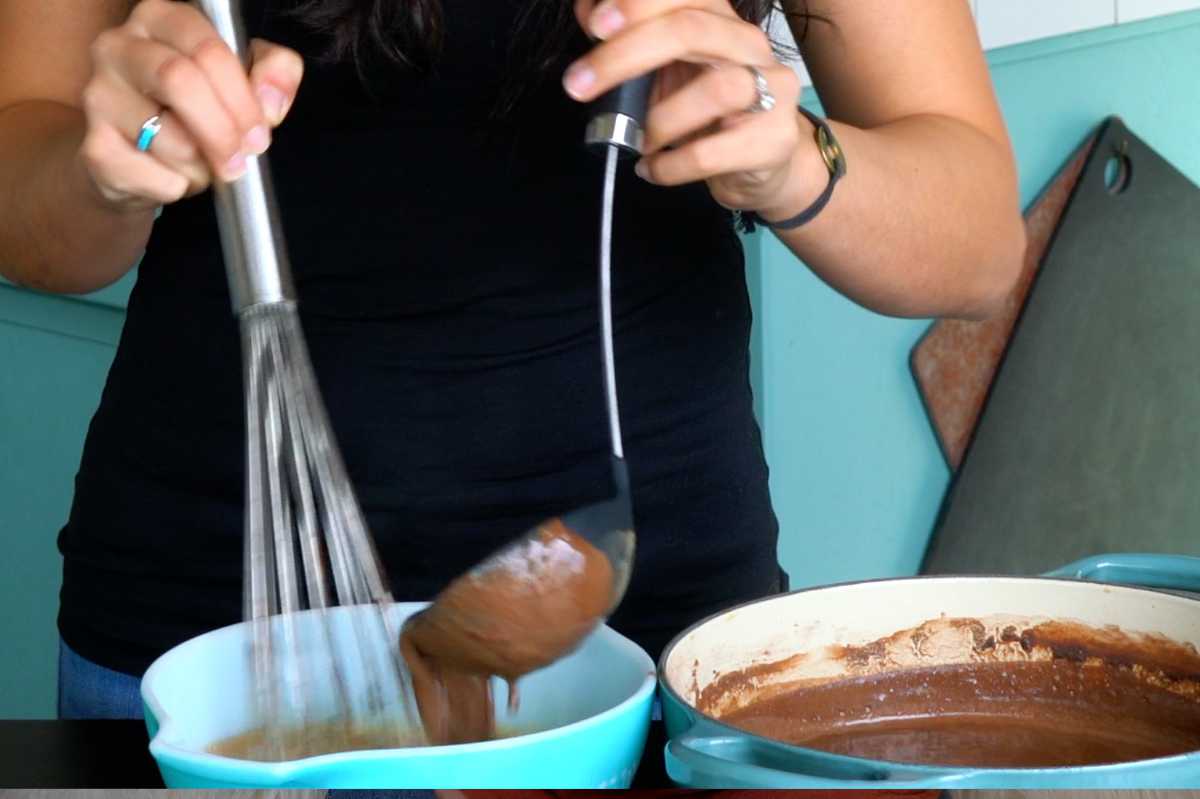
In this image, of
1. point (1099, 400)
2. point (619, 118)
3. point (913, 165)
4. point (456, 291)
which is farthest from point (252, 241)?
point (1099, 400)

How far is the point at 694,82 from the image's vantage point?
0.55m

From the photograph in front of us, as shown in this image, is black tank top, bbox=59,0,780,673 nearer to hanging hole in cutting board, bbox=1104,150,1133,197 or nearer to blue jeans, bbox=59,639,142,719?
blue jeans, bbox=59,639,142,719

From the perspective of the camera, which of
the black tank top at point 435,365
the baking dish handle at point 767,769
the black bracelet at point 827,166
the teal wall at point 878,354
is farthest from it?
the teal wall at point 878,354

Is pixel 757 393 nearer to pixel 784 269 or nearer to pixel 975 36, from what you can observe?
pixel 784 269

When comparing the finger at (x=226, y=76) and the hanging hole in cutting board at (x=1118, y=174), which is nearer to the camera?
the finger at (x=226, y=76)

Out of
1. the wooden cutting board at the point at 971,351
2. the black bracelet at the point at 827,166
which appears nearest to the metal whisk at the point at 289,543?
the black bracelet at the point at 827,166

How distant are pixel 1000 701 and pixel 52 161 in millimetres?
498

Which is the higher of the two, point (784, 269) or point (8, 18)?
point (8, 18)

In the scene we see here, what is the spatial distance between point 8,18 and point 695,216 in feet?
1.29

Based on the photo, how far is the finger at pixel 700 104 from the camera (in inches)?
21.5

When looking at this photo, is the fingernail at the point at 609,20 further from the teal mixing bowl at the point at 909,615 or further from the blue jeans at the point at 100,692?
the blue jeans at the point at 100,692

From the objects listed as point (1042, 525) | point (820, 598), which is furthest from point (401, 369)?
point (1042, 525)

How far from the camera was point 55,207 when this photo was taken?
2.40 ft

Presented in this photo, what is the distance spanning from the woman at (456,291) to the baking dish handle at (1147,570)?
7.5 inches
